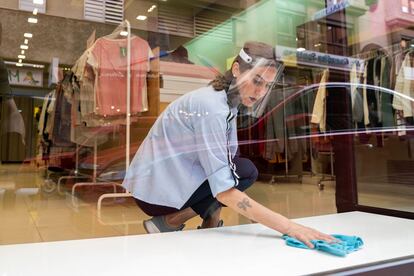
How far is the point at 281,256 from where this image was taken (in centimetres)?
77

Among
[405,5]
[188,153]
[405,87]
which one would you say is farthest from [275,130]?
[188,153]

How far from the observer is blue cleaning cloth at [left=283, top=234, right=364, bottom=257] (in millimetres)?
774

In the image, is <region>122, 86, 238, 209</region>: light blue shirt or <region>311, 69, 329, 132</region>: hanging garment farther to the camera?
<region>311, 69, 329, 132</region>: hanging garment

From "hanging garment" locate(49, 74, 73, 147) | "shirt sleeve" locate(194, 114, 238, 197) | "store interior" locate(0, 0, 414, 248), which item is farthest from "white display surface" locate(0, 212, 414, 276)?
"hanging garment" locate(49, 74, 73, 147)

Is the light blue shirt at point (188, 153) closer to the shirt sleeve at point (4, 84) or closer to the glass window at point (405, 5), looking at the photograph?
the shirt sleeve at point (4, 84)

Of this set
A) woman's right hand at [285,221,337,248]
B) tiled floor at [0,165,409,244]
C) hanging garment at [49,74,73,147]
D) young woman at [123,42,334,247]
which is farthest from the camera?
hanging garment at [49,74,73,147]

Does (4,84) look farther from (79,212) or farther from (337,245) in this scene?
(337,245)

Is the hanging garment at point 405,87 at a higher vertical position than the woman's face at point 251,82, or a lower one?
higher

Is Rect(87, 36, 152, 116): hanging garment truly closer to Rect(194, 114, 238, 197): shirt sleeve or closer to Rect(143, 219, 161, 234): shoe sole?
Rect(143, 219, 161, 234): shoe sole

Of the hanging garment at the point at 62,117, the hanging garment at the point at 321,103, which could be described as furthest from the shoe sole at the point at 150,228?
the hanging garment at the point at 62,117

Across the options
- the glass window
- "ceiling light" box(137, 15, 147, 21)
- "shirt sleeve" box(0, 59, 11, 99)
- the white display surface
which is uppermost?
"ceiling light" box(137, 15, 147, 21)

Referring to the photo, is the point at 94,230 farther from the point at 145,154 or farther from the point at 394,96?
the point at 394,96

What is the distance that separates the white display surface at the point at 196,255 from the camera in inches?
26.9

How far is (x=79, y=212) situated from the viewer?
6.67 ft
